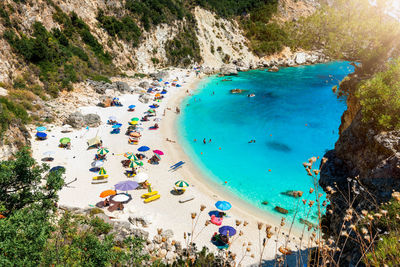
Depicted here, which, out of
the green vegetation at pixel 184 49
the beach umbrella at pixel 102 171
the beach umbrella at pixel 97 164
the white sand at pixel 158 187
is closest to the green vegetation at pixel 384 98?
the white sand at pixel 158 187

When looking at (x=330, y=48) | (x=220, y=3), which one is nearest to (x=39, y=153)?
(x=330, y=48)

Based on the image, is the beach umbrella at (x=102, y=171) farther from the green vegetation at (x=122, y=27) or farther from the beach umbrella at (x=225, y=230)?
the green vegetation at (x=122, y=27)

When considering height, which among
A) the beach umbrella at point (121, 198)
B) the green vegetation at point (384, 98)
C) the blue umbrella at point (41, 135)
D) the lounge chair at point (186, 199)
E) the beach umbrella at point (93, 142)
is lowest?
the lounge chair at point (186, 199)

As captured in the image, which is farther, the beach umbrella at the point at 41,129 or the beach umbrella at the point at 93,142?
the beach umbrella at the point at 41,129

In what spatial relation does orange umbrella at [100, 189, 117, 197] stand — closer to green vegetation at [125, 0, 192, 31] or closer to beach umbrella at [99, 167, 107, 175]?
beach umbrella at [99, 167, 107, 175]

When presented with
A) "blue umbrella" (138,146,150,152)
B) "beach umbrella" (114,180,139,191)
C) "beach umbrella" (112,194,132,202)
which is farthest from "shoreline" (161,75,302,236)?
"beach umbrella" (112,194,132,202)

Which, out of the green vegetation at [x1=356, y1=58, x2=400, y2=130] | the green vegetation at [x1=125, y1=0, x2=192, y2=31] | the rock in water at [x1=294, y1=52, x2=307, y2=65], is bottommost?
the rock in water at [x1=294, y1=52, x2=307, y2=65]

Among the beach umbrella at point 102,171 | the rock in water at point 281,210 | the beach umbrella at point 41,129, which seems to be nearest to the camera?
the rock in water at point 281,210
